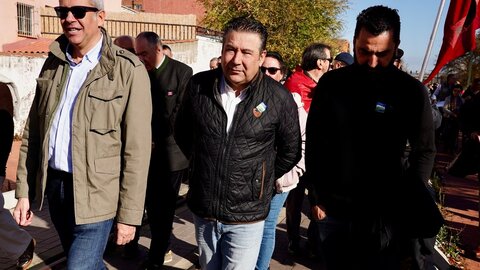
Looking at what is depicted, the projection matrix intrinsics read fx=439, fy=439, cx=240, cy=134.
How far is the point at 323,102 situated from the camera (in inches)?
96.5

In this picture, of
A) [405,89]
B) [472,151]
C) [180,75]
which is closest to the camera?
[405,89]

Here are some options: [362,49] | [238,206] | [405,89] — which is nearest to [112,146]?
[238,206]

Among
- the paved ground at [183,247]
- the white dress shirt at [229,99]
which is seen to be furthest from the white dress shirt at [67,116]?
the paved ground at [183,247]

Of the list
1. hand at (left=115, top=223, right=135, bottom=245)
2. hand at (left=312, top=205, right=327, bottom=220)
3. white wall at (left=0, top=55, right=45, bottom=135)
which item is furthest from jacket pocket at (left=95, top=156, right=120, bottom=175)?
white wall at (left=0, top=55, right=45, bottom=135)

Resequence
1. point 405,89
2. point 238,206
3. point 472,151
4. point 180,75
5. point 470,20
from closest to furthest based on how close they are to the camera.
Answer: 1. point 405,89
2. point 238,206
3. point 180,75
4. point 472,151
5. point 470,20

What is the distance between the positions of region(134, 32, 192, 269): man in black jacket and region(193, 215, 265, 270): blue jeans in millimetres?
1237

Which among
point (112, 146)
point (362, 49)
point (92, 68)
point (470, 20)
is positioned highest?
point (470, 20)

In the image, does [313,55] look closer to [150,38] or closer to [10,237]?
[150,38]

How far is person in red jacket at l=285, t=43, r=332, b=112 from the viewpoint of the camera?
3967 mm

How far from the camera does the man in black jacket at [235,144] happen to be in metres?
2.37

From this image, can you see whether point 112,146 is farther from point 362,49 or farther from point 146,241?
point 146,241

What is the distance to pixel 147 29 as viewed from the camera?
57.2 feet

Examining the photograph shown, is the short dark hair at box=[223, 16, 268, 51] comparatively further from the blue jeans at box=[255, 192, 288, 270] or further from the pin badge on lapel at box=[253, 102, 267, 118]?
the blue jeans at box=[255, 192, 288, 270]

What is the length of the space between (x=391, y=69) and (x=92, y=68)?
61.4 inches
